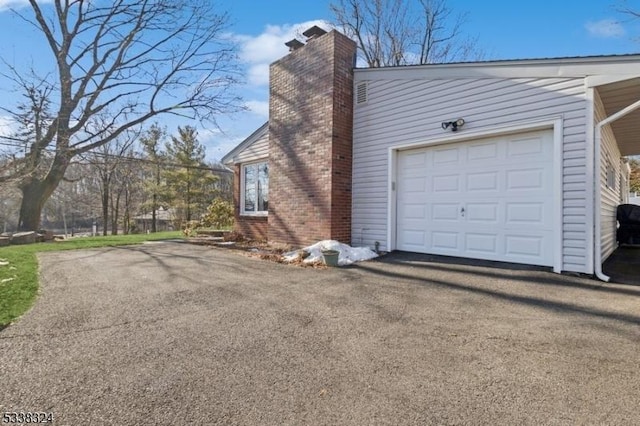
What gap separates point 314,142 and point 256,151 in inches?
114

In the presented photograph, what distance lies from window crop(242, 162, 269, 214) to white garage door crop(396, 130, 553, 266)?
14.2 ft

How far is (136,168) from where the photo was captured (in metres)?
26.8

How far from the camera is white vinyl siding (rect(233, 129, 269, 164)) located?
32.3 feet

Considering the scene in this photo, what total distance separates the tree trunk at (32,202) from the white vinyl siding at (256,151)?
1059 centimetres

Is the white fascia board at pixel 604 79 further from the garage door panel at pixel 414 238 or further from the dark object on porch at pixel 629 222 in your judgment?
the dark object on porch at pixel 629 222

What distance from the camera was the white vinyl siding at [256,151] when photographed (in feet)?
32.3

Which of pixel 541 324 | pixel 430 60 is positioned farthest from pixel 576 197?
pixel 430 60

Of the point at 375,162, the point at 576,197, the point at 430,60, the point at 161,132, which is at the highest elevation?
→ the point at 430,60

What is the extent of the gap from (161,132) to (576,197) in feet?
85.5

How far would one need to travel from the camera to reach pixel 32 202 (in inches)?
590

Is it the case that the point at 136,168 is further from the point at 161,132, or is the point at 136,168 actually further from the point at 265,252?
the point at 265,252

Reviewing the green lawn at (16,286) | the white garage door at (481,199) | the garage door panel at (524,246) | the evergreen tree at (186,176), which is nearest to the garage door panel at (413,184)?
the white garage door at (481,199)

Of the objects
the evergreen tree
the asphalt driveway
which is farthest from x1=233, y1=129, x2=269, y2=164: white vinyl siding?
the evergreen tree

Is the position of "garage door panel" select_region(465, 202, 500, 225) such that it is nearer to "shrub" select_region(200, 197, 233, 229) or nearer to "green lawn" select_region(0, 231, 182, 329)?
"green lawn" select_region(0, 231, 182, 329)
